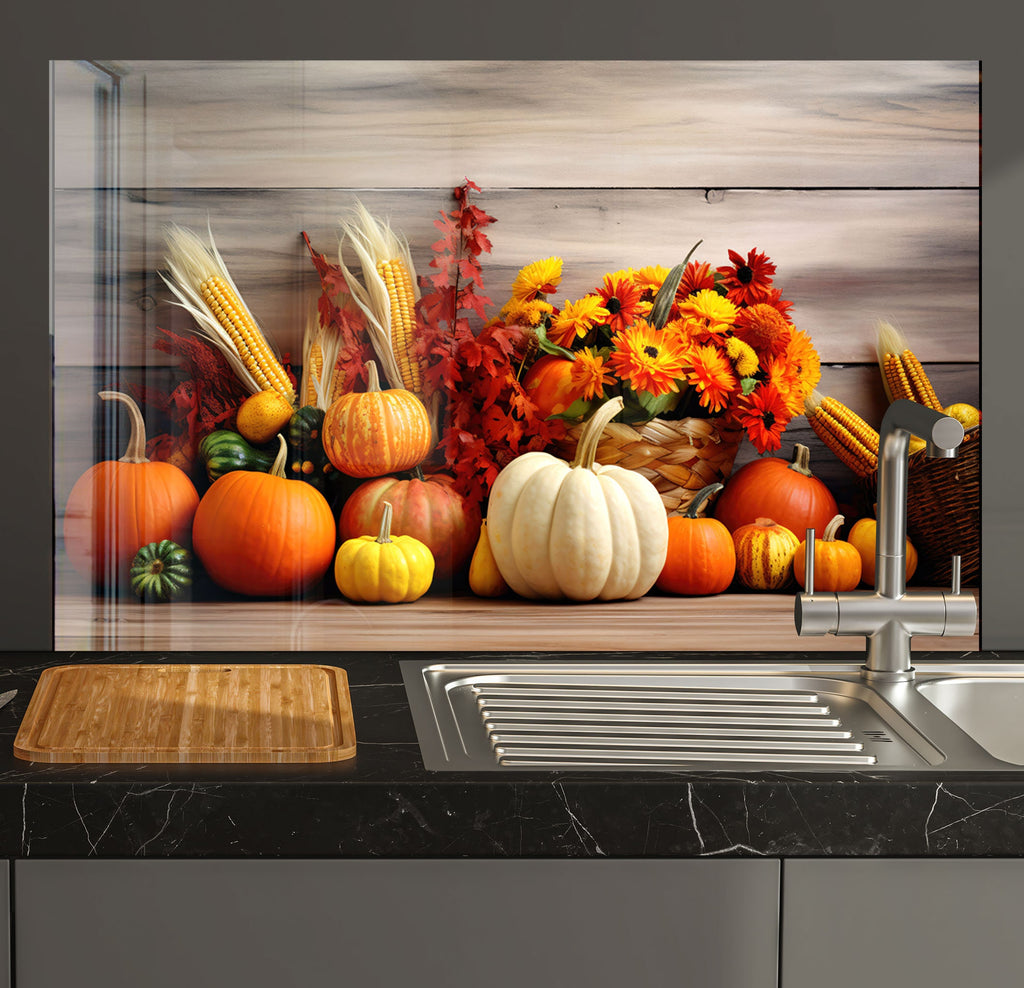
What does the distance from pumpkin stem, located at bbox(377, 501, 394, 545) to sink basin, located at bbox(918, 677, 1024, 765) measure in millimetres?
677

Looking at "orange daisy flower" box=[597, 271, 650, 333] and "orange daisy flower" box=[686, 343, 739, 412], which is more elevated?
"orange daisy flower" box=[597, 271, 650, 333]

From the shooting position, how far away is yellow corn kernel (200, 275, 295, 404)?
145cm

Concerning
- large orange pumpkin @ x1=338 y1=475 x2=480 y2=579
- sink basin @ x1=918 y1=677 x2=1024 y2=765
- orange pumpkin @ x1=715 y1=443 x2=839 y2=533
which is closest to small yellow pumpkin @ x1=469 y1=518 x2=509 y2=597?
large orange pumpkin @ x1=338 y1=475 x2=480 y2=579

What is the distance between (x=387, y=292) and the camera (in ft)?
4.84

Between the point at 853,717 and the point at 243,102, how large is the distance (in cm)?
101

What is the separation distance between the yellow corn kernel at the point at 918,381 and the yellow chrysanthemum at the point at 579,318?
1.33 feet

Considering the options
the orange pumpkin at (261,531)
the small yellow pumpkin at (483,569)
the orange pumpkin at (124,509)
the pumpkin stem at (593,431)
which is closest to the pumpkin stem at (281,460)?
the orange pumpkin at (261,531)

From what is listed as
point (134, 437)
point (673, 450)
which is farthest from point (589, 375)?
point (134, 437)

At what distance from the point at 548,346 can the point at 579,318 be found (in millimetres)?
54

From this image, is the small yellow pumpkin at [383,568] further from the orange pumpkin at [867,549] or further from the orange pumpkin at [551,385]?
the orange pumpkin at [867,549]

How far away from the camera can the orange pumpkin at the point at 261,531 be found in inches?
57.5

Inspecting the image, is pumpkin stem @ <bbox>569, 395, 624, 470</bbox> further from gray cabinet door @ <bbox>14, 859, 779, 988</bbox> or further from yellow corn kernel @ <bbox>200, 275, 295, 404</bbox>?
gray cabinet door @ <bbox>14, 859, 779, 988</bbox>

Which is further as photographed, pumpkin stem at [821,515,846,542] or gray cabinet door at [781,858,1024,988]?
pumpkin stem at [821,515,846,542]

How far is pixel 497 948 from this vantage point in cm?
97
